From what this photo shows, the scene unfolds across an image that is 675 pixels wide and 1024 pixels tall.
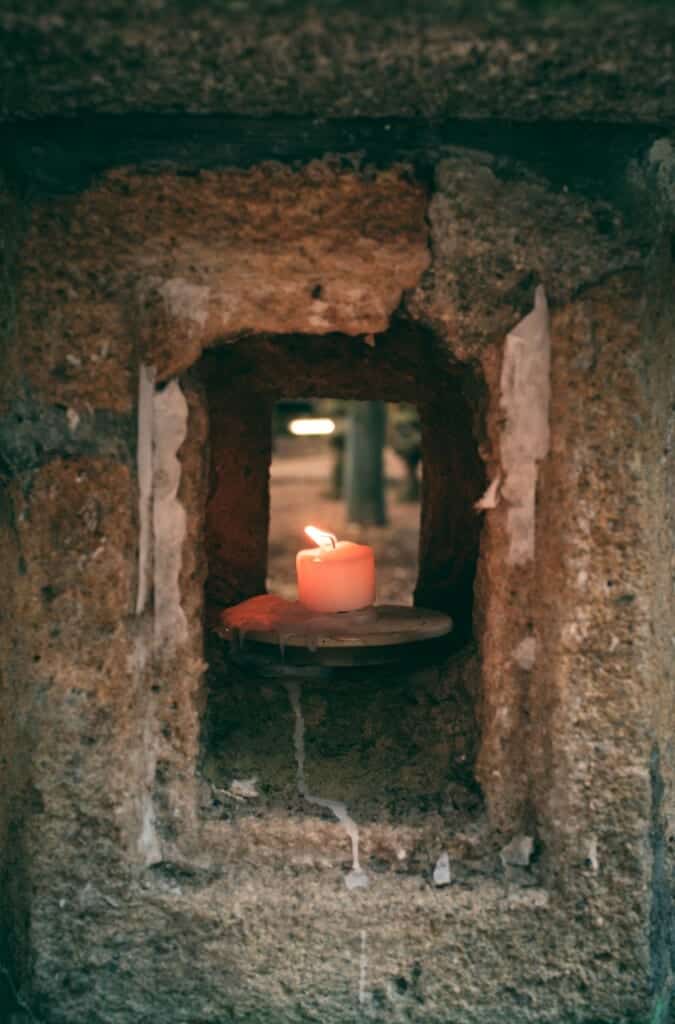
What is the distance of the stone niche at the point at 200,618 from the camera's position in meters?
1.16

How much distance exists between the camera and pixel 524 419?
3.92 ft

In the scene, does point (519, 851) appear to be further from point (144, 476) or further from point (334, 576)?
point (144, 476)

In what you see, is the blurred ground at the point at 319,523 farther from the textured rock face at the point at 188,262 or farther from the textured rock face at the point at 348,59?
the textured rock face at the point at 348,59

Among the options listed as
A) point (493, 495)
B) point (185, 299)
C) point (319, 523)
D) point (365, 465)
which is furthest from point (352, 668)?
point (365, 465)

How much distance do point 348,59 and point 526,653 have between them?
29.5 inches

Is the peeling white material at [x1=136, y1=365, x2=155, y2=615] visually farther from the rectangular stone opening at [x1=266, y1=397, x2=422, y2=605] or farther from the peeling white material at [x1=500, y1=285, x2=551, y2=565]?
the rectangular stone opening at [x1=266, y1=397, x2=422, y2=605]

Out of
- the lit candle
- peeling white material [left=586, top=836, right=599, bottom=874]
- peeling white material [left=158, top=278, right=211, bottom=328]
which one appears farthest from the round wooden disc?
peeling white material [left=158, top=278, right=211, bottom=328]

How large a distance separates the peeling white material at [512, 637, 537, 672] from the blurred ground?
4.99 ft

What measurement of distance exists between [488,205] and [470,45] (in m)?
0.25

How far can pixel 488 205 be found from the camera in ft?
3.81

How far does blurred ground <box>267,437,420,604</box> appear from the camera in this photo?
13.0 feet

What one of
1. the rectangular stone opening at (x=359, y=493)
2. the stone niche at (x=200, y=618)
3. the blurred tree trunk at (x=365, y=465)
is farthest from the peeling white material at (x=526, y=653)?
the blurred tree trunk at (x=365, y=465)

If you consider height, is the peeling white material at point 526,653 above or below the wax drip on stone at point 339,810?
above

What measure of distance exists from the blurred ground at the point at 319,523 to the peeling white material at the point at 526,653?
1520mm
